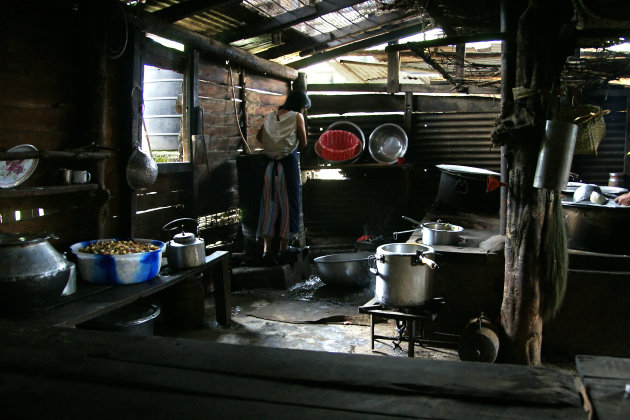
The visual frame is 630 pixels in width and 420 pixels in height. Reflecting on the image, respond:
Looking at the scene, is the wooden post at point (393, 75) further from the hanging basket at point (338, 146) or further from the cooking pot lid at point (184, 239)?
the cooking pot lid at point (184, 239)

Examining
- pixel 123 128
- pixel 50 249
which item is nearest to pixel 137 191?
pixel 123 128

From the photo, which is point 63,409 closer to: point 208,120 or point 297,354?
point 297,354

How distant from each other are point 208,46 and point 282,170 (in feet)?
7.39

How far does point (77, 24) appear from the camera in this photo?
5242mm

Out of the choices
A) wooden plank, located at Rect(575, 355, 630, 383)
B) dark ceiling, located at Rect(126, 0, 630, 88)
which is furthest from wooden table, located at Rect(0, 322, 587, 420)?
dark ceiling, located at Rect(126, 0, 630, 88)

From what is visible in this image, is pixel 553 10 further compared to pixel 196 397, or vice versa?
pixel 553 10

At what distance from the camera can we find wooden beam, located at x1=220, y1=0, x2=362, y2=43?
7.88 meters

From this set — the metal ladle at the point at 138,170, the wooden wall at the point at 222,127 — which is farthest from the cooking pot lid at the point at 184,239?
A: the wooden wall at the point at 222,127

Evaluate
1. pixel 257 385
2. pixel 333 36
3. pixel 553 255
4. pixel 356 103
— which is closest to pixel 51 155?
pixel 257 385

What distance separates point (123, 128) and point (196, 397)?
4.96 metres

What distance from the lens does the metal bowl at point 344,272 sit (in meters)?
7.73

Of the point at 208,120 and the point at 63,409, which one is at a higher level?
the point at 208,120

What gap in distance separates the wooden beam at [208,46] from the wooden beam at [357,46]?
315 millimetres

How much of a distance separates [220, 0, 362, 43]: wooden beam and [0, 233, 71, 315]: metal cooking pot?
5.42 m
